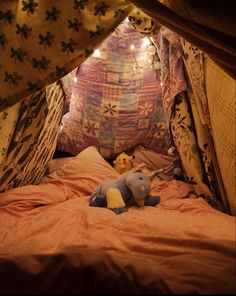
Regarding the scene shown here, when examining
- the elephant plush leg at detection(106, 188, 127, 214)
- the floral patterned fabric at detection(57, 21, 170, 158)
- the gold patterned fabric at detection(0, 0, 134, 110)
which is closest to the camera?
the gold patterned fabric at detection(0, 0, 134, 110)

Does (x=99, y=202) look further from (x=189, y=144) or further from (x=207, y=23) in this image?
(x=207, y=23)

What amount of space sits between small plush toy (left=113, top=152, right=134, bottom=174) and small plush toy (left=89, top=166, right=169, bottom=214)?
536 millimetres

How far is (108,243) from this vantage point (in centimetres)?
120

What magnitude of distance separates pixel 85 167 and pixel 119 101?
1.74ft

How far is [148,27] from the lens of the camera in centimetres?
140

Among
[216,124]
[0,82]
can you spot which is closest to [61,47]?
[0,82]

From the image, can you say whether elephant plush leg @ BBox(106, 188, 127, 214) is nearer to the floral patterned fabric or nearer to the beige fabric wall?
the beige fabric wall

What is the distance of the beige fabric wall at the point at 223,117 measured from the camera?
1279 millimetres

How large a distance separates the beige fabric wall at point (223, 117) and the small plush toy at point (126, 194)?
0.39m

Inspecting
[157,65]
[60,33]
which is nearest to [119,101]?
[157,65]

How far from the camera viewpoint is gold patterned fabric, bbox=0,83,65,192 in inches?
55.3

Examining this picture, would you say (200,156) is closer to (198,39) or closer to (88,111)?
(198,39)

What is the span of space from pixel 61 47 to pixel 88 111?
130 cm

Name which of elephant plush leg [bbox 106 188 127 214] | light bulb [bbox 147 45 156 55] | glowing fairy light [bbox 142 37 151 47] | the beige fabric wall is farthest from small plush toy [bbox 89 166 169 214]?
glowing fairy light [bbox 142 37 151 47]
